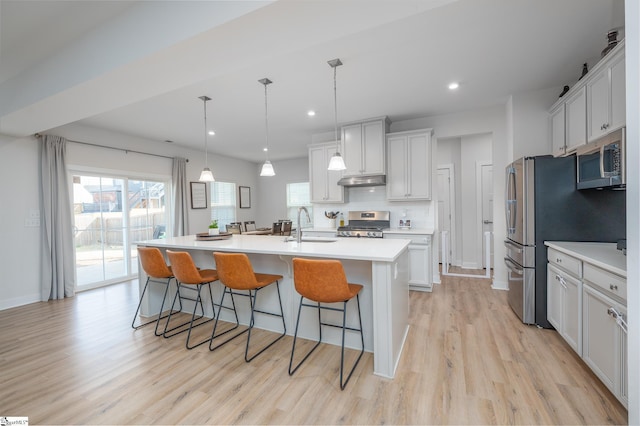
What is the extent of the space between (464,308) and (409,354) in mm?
1428

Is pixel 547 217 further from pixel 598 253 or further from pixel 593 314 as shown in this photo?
pixel 593 314

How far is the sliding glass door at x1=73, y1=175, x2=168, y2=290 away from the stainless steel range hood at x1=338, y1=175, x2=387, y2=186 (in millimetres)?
3824

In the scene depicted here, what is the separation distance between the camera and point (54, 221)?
4129 mm

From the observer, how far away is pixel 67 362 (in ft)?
7.80

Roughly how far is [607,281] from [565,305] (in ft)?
2.47

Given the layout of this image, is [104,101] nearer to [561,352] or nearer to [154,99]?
[154,99]

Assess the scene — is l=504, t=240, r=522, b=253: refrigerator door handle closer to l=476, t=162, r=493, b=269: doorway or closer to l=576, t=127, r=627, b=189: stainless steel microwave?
l=576, t=127, r=627, b=189: stainless steel microwave

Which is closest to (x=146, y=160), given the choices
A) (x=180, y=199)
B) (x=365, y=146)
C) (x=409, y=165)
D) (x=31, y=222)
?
(x=180, y=199)

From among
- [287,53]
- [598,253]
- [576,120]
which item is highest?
[287,53]

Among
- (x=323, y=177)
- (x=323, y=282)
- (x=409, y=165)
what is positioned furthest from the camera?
(x=323, y=177)

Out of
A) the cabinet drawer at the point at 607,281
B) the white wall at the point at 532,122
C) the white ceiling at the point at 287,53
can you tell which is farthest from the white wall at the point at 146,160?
the cabinet drawer at the point at 607,281

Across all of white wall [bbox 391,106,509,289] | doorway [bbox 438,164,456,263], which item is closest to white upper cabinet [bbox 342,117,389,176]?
white wall [bbox 391,106,509,289]

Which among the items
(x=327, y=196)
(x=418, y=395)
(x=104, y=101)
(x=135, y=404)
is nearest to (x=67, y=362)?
(x=135, y=404)

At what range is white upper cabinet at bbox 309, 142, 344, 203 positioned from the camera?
507cm
